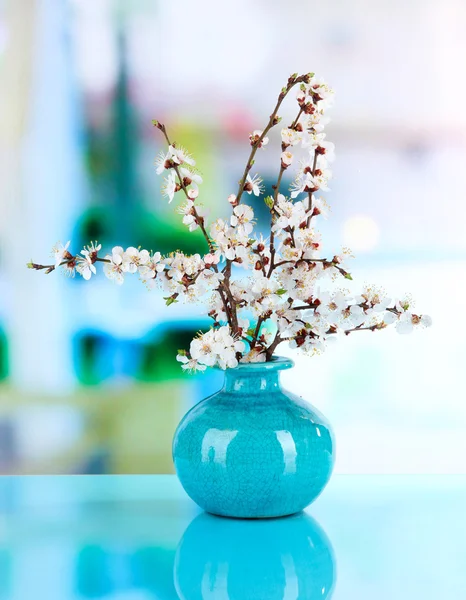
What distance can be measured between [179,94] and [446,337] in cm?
61

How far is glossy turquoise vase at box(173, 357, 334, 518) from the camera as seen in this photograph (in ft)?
3.55

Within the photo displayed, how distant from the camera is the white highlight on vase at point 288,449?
1086 millimetres

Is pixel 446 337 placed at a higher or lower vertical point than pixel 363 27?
lower

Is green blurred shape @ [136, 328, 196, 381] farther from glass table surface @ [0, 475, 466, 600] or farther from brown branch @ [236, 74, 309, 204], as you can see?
brown branch @ [236, 74, 309, 204]

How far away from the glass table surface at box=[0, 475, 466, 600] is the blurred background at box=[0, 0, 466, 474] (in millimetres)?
182

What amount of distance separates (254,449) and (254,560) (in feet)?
0.46

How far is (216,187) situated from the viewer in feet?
4.69

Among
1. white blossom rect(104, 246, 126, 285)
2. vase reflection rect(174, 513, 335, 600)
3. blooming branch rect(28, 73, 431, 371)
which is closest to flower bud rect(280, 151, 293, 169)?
blooming branch rect(28, 73, 431, 371)

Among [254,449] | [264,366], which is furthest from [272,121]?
[254,449]

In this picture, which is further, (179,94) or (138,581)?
(179,94)

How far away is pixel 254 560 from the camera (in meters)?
1.00

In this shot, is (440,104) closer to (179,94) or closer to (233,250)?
(179,94)

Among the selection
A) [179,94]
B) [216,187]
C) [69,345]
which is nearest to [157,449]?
[69,345]

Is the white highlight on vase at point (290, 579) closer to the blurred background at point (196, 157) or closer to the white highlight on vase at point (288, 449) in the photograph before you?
the white highlight on vase at point (288, 449)
